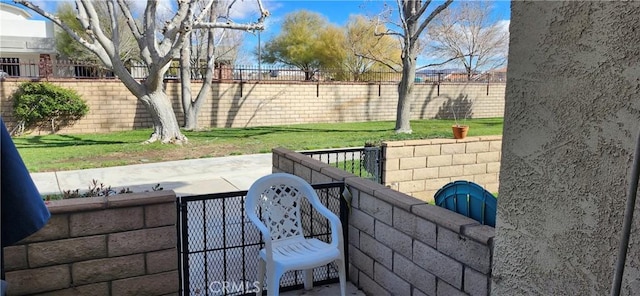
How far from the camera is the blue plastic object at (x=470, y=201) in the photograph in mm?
2307

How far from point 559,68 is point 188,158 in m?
9.11

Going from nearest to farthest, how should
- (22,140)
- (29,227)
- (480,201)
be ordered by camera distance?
(29,227)
(480,201)
(22,140)

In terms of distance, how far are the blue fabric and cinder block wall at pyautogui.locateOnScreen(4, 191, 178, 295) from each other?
114 centimetres

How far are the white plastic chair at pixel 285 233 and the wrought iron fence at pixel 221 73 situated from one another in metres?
13.9

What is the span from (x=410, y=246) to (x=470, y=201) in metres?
0.46

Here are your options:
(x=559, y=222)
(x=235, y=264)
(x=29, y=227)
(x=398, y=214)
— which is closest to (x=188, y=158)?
(x=235, y=264)

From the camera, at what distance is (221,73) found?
17.3 meters

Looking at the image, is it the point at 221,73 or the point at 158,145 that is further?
the point at 221,73

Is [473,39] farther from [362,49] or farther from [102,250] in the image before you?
[102,250]

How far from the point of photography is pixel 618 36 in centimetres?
99

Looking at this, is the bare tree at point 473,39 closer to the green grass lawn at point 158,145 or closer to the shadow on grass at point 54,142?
the green grass lawn at point 158,145

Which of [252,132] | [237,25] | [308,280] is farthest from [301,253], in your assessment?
[252,132]

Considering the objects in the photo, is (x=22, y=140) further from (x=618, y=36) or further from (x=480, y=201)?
A: (x=618, y=36)

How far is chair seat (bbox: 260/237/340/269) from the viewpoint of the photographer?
2652 mm
